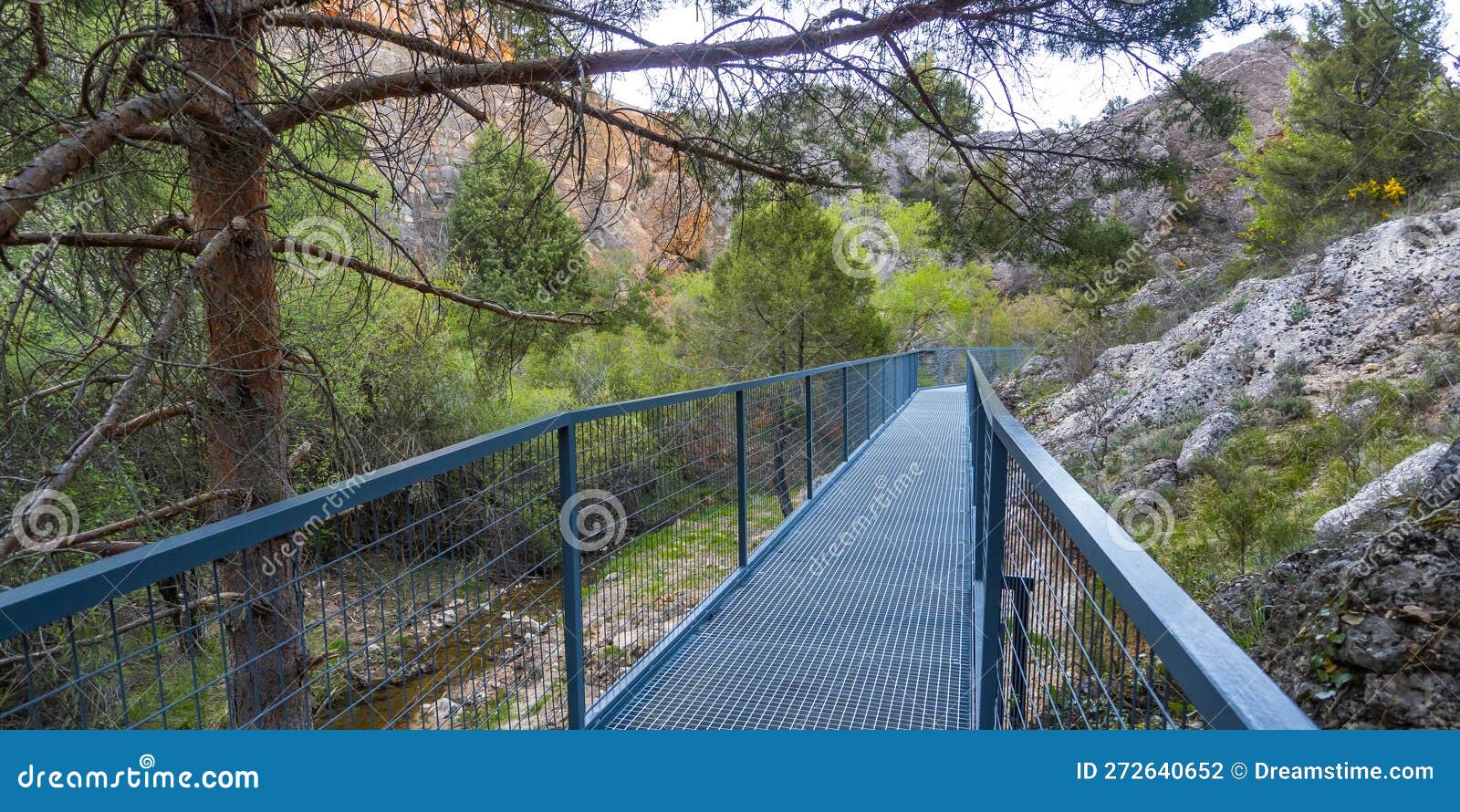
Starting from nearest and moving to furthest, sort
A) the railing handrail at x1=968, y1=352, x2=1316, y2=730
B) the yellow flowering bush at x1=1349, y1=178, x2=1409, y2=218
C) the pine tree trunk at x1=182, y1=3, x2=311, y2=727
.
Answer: the railing handrail at x1=968, y1=352, x2=1316, y2=730 → the pine tree trunk at x1=182, y1=3, x2=311, y2=727 → the yellow flowering bush at x1=1349, y1=178, x2=1409, y2=218

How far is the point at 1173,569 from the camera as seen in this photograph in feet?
16.9

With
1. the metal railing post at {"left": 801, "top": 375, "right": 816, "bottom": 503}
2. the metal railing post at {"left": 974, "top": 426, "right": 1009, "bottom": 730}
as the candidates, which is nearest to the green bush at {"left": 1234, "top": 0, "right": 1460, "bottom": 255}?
the metal railing post at {"left": 801, "top": 375, "right": 816, "bottom": 503}

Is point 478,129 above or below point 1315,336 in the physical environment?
above

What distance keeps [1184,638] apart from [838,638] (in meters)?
3.14

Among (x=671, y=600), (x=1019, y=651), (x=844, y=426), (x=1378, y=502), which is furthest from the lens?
(x=844, y=426)

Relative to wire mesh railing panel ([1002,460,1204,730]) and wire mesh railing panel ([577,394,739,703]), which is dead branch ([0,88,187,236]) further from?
wire mesh railing panel ([1002,460,1204,730])

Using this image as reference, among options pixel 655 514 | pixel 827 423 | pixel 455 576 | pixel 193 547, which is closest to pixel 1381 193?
pixel 827 423

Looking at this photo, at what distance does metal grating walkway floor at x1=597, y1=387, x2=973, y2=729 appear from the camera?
3029 mm

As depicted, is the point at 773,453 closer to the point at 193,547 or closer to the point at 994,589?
the point at 994,589

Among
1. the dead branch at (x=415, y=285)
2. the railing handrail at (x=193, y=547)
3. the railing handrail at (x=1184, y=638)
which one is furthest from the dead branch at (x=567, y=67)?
the railing handrail at (x=1184, y=638)

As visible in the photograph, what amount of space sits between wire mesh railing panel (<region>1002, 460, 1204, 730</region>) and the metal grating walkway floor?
2.44 ft

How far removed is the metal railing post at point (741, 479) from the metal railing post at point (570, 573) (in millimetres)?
1951

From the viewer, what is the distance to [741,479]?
456 centimetres

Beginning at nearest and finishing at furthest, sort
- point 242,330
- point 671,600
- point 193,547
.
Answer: point 193,547, point 242,330, point 671,600
